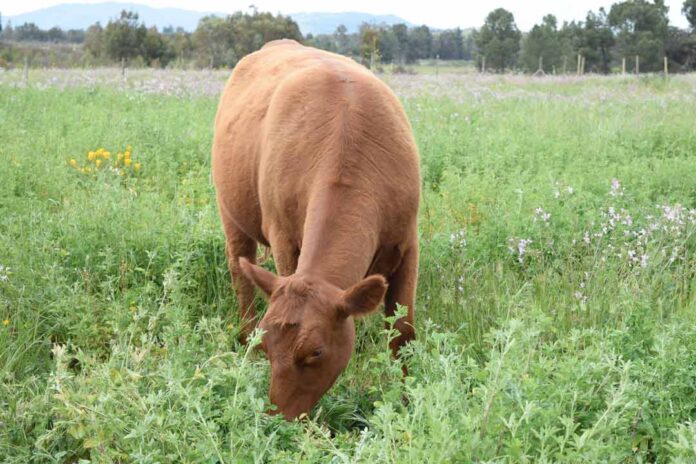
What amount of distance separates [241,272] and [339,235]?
1.65 meters

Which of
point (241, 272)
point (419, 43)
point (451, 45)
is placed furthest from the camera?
point (451, 45)

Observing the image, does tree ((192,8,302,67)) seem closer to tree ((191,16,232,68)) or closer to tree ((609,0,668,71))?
tree ((191,16,232,68))

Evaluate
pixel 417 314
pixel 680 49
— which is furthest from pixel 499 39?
pixel 417 314

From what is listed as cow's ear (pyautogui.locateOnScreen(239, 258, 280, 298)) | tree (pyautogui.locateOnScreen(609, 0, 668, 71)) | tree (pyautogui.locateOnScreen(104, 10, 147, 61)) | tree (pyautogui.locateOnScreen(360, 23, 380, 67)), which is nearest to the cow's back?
cow's ear (pyautogui.locateOnScreen(239, 258, 280, 298))

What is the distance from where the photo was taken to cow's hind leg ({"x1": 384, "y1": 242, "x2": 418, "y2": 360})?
4641mm

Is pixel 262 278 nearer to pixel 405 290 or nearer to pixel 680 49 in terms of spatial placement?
pixel 405 290

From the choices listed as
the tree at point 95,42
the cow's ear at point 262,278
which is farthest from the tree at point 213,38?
the cow's ear at point 262,278

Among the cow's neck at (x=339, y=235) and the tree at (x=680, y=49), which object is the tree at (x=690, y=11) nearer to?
the tree at (x=680, y=49)

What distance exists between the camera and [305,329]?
11.3ft

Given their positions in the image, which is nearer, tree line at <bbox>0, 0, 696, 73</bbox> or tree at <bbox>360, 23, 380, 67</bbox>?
tree at <bbox>360, 23, 380, 67</bbox>

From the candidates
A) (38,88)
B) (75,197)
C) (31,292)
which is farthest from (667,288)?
(38,88)

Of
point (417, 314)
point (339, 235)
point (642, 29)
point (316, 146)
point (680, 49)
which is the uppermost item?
point (642, 29)

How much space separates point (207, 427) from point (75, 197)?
4.70m

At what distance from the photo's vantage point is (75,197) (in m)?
6.96
